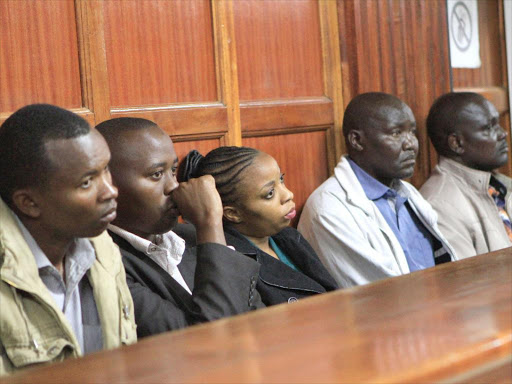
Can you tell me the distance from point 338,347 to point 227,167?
1.63 m

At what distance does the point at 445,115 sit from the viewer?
3.50 m

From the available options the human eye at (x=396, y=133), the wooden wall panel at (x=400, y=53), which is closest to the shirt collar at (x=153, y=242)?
the human eye at (x=396, y=133)

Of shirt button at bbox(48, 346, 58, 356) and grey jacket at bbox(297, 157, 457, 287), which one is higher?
shirt button at bbox(48, 346, 58, 356)

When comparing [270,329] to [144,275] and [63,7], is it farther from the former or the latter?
[63,7]

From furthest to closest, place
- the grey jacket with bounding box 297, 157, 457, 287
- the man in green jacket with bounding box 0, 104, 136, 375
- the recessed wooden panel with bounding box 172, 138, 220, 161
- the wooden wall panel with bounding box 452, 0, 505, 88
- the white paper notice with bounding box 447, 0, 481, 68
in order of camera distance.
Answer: the wooden wall panel with bounding box 452, 0, 505, 88 → the white paper notice with bounding box 447, 0, 481, 68 → the grey jacket with bounding box 297, 157, 457, 287 → the recessed wooden panel with bounding box 172, 138, 220, 161 → the man in green jacket with bounding box 0, 104, 136, 375

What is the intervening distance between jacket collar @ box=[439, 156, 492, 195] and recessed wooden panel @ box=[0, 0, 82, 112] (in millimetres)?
1904

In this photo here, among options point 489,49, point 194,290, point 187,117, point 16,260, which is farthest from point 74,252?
point 489,49

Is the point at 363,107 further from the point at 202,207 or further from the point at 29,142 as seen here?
the point at 29,142

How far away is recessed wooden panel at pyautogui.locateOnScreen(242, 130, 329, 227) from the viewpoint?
117 inches

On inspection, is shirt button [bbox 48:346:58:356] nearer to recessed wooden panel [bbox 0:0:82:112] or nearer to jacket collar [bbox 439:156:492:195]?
recessed wooden panel [bbox 0:0:82:112]

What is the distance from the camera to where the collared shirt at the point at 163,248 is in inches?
69.2

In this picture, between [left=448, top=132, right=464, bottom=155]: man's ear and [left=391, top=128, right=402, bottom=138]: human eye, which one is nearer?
[left=391, top=128, right=402, bottom=138]: human eye

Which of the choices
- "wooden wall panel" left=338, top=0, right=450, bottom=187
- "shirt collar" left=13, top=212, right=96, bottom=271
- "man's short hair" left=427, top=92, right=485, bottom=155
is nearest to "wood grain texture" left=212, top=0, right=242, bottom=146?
"wooden wall panel" left=338, top=0, right=450, bottom=187

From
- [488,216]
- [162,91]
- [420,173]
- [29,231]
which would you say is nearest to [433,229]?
[488,216]
